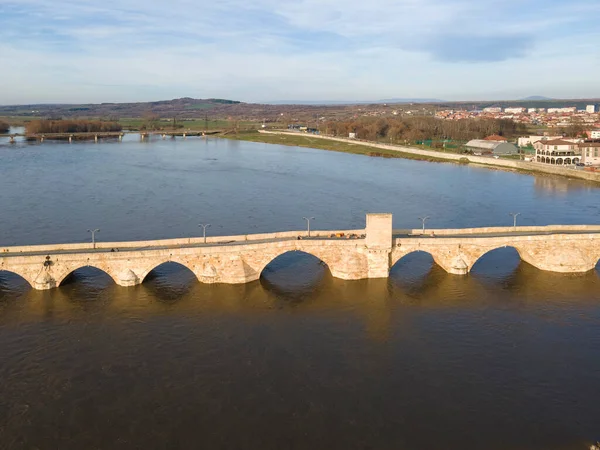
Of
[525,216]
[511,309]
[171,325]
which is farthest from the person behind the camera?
[525,216]

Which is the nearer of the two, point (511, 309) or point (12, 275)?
point (511, 309)

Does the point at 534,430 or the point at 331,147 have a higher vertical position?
the point at 331,147

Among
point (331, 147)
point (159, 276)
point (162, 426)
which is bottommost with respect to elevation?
point (162, 426)

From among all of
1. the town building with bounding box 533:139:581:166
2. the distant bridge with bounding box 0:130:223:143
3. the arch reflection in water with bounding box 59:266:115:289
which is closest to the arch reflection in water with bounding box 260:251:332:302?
the arch reflection in water with bounding box 59:266:115:289

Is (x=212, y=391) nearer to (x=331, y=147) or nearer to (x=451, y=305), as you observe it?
(x=451, y=305)

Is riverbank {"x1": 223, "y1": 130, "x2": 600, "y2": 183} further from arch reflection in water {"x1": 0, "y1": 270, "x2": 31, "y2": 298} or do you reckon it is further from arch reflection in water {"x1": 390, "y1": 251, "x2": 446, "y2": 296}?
arch reflection in water {"x1": 0, "y1": 270, "x2": 31, "y2": 298}

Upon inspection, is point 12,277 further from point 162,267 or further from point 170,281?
point 170,281

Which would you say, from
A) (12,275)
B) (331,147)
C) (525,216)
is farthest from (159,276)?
(331,147)
